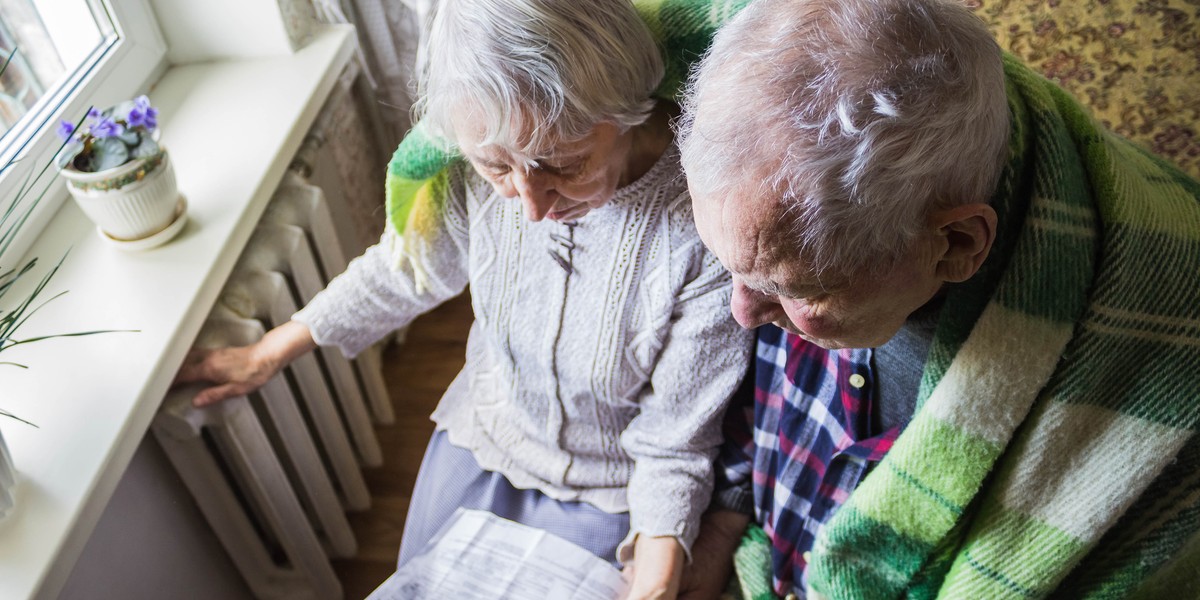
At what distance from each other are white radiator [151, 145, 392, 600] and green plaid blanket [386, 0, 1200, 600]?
2.47 feet

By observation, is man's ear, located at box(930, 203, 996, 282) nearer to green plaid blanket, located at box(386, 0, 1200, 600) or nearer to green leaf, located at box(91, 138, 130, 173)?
green plaid blanket, located at box(386, 0, 1200, 600)

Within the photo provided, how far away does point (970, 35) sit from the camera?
70 cm

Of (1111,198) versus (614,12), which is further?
(614,12)

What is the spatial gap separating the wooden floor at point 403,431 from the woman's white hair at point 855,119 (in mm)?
1241

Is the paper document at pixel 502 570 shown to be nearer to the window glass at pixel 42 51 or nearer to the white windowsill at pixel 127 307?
the white windowsill at pixel 127 307

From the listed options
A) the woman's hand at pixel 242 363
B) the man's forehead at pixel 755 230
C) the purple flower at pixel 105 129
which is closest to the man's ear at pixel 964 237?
the man's forehead at pixel 755 230

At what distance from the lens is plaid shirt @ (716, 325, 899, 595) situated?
3.13ft

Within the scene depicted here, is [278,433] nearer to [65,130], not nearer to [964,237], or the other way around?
[65,130]

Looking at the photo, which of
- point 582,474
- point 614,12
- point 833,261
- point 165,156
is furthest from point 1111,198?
point 165,156

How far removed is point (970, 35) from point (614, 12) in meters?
0.34

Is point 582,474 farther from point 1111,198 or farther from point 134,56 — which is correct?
point 134,56

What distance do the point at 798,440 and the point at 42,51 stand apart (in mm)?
1182

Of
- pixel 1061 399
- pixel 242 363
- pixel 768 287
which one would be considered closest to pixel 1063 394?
pixel 1061 399

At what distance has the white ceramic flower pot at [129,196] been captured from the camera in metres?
1.06
